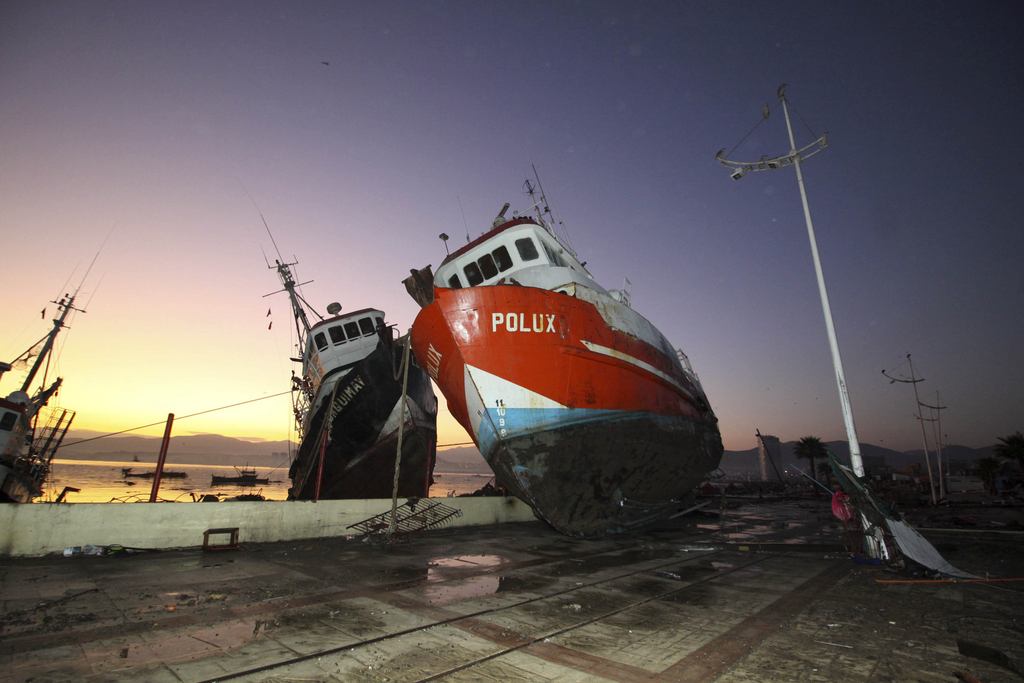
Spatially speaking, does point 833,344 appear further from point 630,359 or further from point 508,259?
point 508,259

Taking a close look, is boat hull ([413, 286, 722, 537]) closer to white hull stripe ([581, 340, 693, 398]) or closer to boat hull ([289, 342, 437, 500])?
white hull stripe ([581, 340, 693, 398])

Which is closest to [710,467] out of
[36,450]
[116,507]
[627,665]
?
[627,665]

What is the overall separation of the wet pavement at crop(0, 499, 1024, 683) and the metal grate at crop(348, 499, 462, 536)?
197 centimetres

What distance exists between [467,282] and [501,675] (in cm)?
992

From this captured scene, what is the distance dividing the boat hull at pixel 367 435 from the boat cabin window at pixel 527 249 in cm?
626

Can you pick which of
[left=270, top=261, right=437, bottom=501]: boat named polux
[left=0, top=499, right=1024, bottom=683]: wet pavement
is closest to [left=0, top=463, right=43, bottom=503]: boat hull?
[left=270, top=261, right=437, bottom=501]: boat named polux

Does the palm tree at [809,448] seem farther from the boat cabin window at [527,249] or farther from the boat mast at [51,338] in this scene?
the boat mast at [51,338]

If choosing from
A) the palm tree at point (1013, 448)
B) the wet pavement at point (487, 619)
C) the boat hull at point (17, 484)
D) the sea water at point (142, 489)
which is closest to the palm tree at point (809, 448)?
the palm tree at point (1013, 448)

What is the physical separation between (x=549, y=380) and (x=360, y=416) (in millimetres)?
9449

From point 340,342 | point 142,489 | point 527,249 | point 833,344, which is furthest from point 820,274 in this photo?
point 142,489

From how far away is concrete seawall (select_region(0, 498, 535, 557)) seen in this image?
7184mm

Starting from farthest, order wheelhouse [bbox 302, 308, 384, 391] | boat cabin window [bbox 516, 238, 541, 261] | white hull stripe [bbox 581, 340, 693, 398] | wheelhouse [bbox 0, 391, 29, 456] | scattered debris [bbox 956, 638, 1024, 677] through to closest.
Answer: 1. wheelhouse [bbox 302, 308, 384, 391]
2. wheelhouse [bbox 0, 391, 29, 456]
3. boat cabin window [bbox 516, 238, 541, 261]
4. white hull stripe [bbox 581, 340, 693, 398]
5. scattered debris [bbox 956, 638, 1024, 677]

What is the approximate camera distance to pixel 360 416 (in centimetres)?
1584

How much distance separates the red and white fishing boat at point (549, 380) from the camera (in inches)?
357
